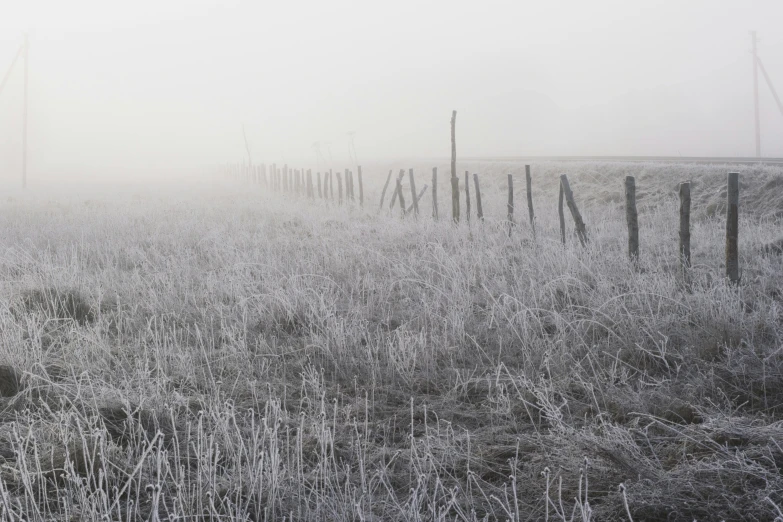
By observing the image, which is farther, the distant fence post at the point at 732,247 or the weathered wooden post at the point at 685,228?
the weathered wooden post at the point at 685,228

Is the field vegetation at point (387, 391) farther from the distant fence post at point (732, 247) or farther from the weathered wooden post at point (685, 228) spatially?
the weathered wooden post at point (685, 228)

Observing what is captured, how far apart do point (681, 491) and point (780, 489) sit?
1.24ft

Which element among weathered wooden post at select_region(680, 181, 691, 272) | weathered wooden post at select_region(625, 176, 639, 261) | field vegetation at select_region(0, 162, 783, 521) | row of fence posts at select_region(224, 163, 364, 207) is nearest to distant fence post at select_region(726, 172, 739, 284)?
field vegetation at select_region(0, 162, 783, 521)

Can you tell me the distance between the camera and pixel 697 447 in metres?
Answer: 3.01

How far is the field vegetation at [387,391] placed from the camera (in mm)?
2641

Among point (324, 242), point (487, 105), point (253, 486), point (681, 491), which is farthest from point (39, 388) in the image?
point (487, 105)

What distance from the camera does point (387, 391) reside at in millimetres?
4117

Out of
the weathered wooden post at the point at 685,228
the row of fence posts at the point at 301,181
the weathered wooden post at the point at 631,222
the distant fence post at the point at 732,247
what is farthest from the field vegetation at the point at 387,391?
the row of fence posts at the point at 301,181

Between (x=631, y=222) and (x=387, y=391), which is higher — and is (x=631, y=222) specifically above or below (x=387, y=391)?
above

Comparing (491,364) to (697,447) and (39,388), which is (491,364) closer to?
(697,447)

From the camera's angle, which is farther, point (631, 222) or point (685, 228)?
point (631, 222)

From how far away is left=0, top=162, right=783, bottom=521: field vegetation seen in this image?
104 inches

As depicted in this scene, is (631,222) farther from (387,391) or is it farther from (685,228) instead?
(387,391)

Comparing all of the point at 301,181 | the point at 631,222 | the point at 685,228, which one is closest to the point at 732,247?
the point at 685,228
